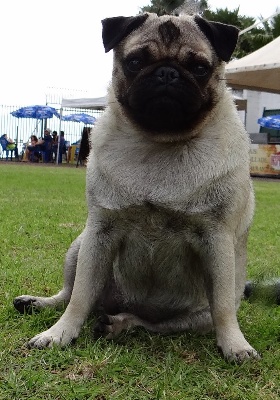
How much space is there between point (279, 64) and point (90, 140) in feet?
27.4

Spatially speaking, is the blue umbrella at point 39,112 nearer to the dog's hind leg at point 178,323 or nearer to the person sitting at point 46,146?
the person sitting at point 46,146

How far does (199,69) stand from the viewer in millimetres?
3025

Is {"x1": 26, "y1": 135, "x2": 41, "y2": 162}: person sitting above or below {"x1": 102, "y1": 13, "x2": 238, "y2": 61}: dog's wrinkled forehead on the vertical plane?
below

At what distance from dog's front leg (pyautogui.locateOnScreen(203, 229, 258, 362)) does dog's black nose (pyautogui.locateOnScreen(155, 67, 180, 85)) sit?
2.56 feet

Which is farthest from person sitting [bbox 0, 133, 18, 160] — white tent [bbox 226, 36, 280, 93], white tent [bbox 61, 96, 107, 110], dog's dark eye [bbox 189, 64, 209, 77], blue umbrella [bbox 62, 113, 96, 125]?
dog's dark eye [bbox 189, 64, 209, 77]

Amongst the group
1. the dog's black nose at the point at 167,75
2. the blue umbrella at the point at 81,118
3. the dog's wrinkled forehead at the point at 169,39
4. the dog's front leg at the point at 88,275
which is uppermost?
the dog's wrinkled forehead at the point at 169,39

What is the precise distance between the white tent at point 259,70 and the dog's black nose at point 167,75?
8.18 meters

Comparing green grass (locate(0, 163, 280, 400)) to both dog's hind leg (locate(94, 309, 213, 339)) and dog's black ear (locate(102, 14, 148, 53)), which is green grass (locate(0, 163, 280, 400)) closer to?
dog's hind leg (locate(94, 309, 213, 339))

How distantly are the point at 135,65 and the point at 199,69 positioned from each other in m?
0.32

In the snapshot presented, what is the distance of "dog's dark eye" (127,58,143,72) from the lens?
→ 9.98ft

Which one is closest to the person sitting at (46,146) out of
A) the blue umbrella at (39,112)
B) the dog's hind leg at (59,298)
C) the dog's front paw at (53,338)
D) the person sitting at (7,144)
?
the blue umbrella at (39,112)

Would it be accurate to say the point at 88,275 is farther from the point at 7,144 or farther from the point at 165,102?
the point at 7,144

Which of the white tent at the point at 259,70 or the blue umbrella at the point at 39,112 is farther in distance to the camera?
the blue umbrella at the point at 39,112

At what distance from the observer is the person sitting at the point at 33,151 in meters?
32.4
